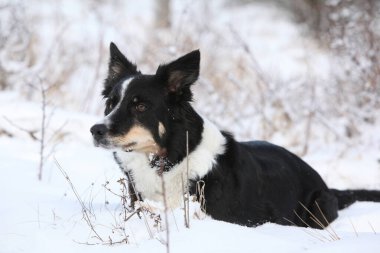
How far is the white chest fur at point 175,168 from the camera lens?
3.95m

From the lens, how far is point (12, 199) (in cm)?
390

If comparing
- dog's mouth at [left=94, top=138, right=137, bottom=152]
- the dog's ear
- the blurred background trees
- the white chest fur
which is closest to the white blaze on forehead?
dog's mouth at [left=94, top=138, right=137, bottom=152]

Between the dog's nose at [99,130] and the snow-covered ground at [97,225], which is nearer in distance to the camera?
the snow-covered ground at [97,225]

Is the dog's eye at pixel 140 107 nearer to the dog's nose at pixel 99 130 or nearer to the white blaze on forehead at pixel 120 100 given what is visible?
the white blaze on forehead at pixel 120 100

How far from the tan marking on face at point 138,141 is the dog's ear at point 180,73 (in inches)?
15.7

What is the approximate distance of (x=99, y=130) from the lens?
12.3 feet

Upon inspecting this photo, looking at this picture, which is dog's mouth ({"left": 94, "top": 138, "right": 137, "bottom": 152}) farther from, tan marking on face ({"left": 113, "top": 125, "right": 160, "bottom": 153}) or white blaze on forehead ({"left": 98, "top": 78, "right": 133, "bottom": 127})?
white blaze on forehead ({"left": 98, "top": 78, "right": 133, "bottom": 127})

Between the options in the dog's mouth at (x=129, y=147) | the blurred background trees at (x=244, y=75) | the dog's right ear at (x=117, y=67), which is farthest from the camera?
the blurred background trees at (x=244, y=75)

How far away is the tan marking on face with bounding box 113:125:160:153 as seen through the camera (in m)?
3.81

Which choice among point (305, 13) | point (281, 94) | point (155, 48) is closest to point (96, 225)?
point (281, 94)

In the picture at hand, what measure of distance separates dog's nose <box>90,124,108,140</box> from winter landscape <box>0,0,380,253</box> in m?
0.36

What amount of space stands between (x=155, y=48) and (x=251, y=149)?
5.31m

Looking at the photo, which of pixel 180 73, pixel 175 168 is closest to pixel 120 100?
pixel 180 73

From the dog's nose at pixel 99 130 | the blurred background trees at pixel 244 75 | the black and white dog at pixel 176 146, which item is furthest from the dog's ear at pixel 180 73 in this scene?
the blurred background trees at pixel 244 75
